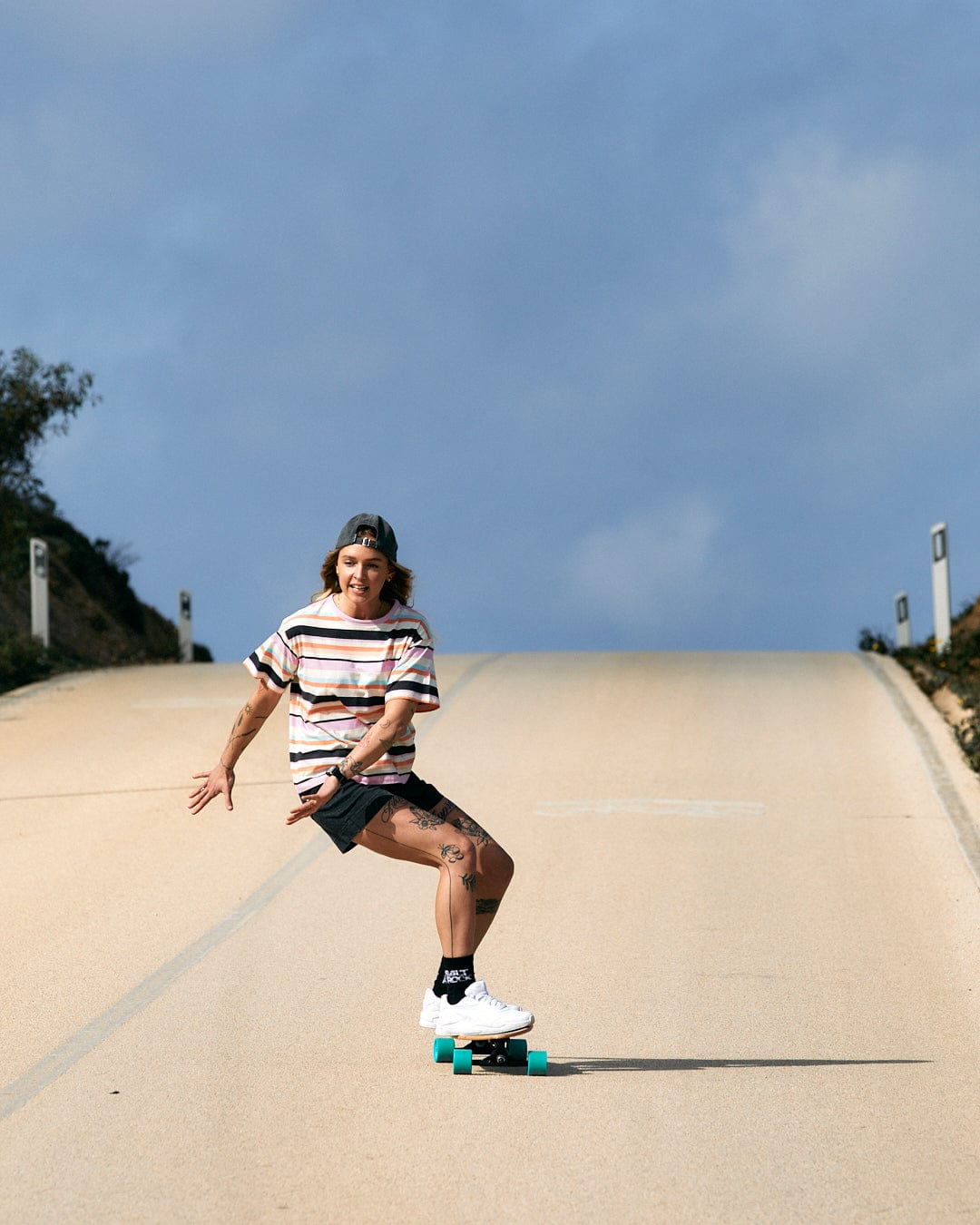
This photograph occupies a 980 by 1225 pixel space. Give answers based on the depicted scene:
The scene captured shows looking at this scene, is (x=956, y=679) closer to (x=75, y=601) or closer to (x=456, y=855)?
(x=456, y=855)

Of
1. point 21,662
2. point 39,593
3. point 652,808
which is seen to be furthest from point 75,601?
point 652,808

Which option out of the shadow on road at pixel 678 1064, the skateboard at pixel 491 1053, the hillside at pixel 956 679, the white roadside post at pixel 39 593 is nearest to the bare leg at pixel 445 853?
the skateboard at pixel 491 1053

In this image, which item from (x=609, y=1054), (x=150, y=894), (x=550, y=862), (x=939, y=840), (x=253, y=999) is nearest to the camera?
(x=609, y=1054)

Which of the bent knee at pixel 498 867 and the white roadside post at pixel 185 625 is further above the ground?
the white roadside post at pixel 185 625

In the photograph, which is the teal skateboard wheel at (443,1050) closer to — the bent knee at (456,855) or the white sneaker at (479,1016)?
the white sneaker at (479,1016)

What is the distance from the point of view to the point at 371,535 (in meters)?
5.90

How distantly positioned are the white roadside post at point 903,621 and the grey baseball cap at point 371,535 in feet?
56.6

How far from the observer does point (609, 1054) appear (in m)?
6.11

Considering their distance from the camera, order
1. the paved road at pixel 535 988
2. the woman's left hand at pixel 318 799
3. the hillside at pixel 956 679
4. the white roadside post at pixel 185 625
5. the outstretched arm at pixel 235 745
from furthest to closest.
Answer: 1. the white roadside post at pixel 185 625
2. the hillside at pixel 956 679
3. the outstretched arm at pixel 235 745
4. the woman's left hand at pixel 318 799
5. the paved road at pixel 535 988

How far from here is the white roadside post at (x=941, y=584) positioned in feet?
64.2

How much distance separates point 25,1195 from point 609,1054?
2381mm

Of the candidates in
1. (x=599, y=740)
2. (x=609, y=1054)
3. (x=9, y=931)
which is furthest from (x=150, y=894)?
(x=599, y=740)

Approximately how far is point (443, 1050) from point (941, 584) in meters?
15.2

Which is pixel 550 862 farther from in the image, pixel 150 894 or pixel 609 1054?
pixel 609 1054
